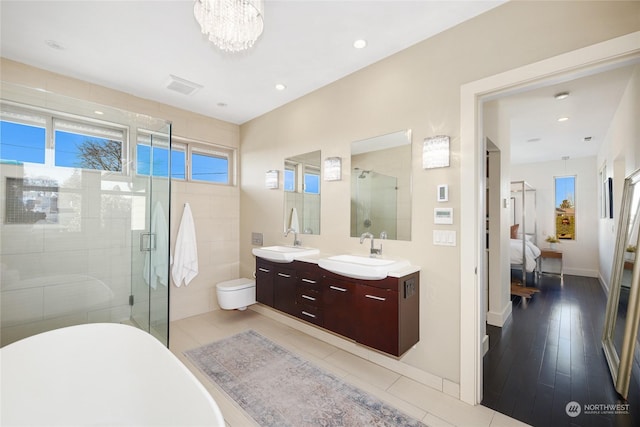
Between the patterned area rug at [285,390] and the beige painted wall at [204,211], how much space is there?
1.13 metres

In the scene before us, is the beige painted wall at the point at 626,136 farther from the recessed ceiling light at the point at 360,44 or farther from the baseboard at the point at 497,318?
the recessed ceiling light at the point at 360,44

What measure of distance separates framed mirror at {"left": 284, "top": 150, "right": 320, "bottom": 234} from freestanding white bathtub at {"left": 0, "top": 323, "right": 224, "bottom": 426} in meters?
1.95

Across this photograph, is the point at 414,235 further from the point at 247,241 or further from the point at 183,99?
the point at 183,99

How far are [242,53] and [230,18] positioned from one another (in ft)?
3.47

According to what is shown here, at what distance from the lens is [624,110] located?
9.77ft

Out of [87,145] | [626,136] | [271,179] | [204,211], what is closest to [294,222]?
[271,179]

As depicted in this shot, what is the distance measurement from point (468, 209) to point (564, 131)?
3.79 metres

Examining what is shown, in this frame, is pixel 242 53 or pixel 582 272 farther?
pixel 582 272

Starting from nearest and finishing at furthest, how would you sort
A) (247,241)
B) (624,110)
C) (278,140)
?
(624,110) → (278,140) → (247,241)

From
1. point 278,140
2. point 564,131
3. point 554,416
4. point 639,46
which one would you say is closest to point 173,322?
point 278,140

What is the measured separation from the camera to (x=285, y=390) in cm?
216

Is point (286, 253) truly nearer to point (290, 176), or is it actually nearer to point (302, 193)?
point (302, 193)

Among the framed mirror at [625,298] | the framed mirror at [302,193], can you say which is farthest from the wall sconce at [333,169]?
the framed mirror at [625,298]

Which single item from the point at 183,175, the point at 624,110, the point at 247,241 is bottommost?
the point at 247,241
